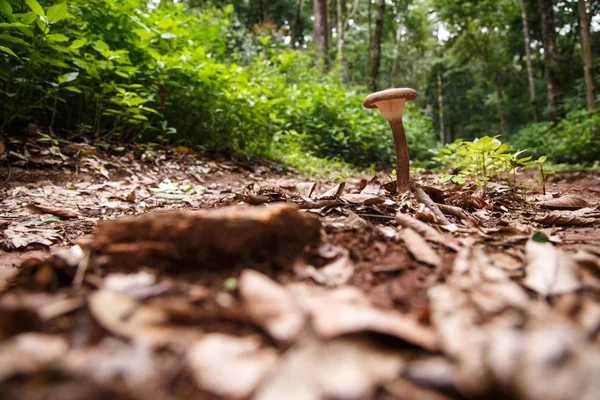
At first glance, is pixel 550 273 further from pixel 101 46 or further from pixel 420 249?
pixel 101 46

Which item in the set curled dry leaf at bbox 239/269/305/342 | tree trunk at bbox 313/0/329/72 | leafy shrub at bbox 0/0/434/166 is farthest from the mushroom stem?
tree trunk at bbox 313/0/329/72

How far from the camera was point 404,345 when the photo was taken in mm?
597

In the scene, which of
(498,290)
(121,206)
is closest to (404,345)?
(498,290)

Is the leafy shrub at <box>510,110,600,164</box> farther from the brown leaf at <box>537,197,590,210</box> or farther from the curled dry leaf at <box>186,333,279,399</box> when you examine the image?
the curled dry leaf at <box>186,333,279,399</box>

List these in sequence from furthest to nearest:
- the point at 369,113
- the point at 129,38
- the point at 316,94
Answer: the point at 369,113 → the point at 316,94 → the point at 129,38

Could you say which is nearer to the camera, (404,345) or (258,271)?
(404,345)

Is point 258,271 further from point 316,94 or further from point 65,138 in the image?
point 316,94

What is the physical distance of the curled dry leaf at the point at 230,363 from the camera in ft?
1.66

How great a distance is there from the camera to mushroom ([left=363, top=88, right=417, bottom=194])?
1926 millimetres

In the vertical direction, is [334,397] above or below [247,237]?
below

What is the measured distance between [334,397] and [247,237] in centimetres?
45

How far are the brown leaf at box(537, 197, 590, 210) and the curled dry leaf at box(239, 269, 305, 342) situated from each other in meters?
2.02

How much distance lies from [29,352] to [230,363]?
1.06 feet

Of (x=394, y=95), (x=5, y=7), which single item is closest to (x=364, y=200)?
(x=394, y=95)
